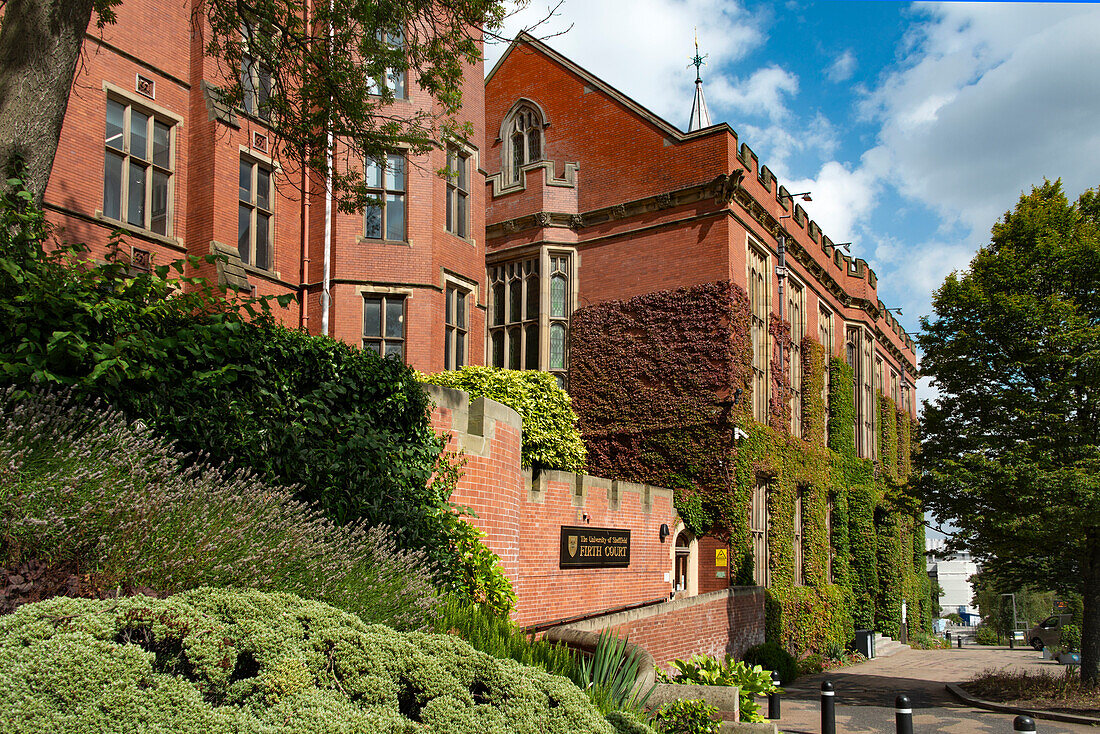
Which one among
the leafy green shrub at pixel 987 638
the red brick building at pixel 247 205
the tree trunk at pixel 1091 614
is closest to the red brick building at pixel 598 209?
the red brick building at pixel 247 205

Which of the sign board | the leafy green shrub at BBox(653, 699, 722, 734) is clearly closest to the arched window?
the sign board

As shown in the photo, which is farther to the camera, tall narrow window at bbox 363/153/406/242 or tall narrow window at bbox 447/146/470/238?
tall narrow window at bbox 447/146/470/238

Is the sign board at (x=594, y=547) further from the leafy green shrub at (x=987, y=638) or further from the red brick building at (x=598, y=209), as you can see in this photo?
the leafy green shrub at (x=987, y=638)

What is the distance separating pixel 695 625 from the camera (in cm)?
1628

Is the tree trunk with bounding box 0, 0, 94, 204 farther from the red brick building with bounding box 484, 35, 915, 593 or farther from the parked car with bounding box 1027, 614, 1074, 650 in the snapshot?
the parked car with bounding box 1027, 614, 1074, 650

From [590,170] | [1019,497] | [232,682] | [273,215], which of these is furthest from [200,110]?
[1019,497]

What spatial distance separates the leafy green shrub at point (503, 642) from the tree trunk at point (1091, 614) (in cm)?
1350

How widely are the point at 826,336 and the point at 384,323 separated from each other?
17.6 meters

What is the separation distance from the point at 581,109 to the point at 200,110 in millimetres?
11572

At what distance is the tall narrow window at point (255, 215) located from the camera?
16.6m

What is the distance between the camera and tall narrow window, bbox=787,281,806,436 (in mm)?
26359

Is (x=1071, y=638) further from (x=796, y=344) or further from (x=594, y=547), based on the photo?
(x=594, y=547)

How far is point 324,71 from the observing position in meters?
10.8

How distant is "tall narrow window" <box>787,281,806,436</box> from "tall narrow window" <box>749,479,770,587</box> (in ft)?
12.8
